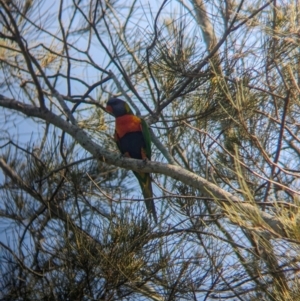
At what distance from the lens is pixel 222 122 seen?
1.94 metres

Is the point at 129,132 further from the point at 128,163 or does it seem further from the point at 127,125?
the point at 128,163

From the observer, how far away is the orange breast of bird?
7.68 ft

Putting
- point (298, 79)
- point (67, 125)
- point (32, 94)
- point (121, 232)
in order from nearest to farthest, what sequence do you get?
point (121, 232)
point (298, 79)
point (67, 125)
point (32, 94)

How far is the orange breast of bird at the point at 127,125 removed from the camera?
92.1 inches

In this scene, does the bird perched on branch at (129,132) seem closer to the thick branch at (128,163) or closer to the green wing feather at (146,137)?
the green wing feather at (146,137)

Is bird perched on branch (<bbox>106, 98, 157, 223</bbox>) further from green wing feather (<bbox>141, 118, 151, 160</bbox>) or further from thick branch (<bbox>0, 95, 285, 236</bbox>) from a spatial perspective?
thick branch (<bbox>0, 95, 285, 236</bbox>)


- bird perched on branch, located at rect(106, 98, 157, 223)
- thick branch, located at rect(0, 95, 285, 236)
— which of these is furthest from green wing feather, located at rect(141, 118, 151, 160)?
thick branch, located at rect(0, 95, 285, 236)

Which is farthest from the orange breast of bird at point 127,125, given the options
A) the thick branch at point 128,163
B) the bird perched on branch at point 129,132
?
the thick branch at point 128,163

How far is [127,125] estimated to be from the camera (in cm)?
236

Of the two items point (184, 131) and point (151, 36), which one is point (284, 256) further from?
point (184, 131)

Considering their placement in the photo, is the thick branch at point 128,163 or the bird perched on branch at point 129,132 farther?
the bird perched on branch at point 129,132

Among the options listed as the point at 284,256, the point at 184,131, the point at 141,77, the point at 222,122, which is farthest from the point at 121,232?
the point at 141,77

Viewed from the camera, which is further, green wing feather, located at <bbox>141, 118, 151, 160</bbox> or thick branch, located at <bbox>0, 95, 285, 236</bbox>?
green wing feather, located at <bbox>141, 118, 151, 160</bbox>

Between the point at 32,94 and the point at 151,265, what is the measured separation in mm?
1358
